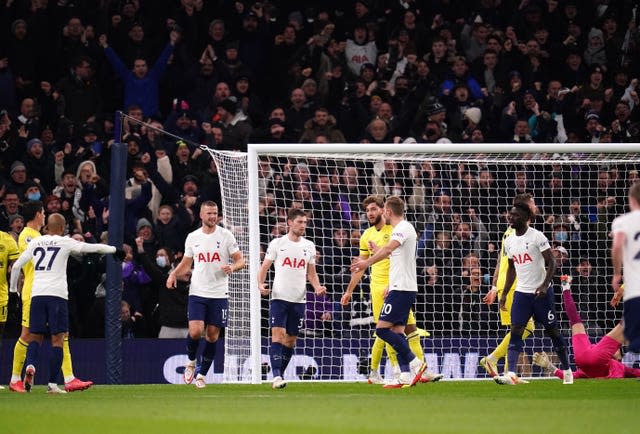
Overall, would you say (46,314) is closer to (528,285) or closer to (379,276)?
(379,276)

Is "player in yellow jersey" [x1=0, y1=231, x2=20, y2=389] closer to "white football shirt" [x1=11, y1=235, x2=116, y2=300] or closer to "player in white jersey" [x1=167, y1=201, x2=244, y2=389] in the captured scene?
"white football shirt" [x1=11, y1=235, x2=116, y2=300]

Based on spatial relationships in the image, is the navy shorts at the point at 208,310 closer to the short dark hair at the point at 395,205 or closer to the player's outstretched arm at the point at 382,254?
the player's outstretched arm at the point at 382,254

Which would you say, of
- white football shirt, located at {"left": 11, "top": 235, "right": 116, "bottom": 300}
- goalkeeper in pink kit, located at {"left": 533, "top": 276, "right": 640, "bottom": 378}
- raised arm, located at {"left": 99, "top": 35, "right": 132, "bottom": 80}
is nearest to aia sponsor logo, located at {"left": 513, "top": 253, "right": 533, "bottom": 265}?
goalkeeper in pink kit, located at {"left": 533, "top": 276, "right": 640, "bottom": 378}

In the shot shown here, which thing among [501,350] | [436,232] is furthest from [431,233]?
[501,350]

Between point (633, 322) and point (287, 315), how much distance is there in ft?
18.3

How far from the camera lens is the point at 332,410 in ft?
32.3

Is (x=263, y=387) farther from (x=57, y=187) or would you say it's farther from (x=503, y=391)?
(x=57, y=187)

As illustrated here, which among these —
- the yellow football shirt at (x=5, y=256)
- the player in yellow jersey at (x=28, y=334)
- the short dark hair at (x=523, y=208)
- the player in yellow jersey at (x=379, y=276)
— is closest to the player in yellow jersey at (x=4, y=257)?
the yellow football shirt at (x=5, y=256)

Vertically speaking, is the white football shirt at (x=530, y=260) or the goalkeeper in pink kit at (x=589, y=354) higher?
the white football shirt at (x=530, y=260)

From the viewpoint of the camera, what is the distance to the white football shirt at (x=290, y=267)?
46.9 ft

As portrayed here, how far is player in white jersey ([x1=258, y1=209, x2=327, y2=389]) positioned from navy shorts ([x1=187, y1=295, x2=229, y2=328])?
1.89 feet

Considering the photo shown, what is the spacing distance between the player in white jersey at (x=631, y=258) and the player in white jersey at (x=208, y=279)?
5.92m

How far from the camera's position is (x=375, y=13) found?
2317 cm

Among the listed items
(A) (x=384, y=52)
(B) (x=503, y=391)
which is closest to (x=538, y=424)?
(B) (x=503, y=391)
